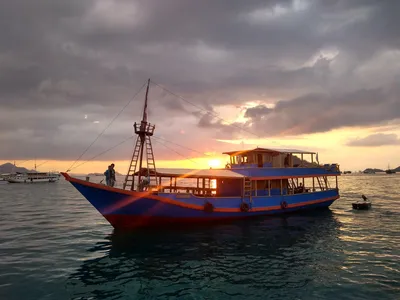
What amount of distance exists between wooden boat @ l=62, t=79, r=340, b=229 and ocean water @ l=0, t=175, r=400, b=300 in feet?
3.80

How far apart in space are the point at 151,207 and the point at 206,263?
6.80m

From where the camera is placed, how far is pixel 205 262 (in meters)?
13.0

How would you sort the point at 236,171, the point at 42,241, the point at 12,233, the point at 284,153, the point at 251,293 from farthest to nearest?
the point at 284,153 → the point at 236,171 → the point at 12,233 → the point at 42,241 → the point at 251,293

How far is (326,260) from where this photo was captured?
13.2m

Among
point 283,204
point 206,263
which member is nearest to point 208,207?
point 206,263

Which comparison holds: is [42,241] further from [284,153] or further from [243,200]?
[284,153]

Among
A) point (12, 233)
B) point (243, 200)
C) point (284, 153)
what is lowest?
point (12, 233)

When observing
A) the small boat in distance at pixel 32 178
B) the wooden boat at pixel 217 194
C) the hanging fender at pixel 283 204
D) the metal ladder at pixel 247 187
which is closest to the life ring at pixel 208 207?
the wooden boat at pixel 217 194

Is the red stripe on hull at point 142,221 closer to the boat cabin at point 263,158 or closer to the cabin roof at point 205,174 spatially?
the cabin roof at point 205,174

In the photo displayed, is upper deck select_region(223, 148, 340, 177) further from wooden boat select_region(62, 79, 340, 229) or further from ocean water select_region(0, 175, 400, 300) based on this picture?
ocean water select_region(0, 175, 400, 300)

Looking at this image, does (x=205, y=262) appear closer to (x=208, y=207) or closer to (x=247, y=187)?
(x=208, y=207)

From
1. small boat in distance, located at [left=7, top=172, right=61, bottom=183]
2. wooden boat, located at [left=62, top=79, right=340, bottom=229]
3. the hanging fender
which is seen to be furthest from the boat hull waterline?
small boat in distance, located at [left=7, top=172, right=61, bottom=183]

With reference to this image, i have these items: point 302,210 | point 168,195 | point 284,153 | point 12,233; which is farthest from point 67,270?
point 302,210

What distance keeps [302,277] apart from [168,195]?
10669mm
